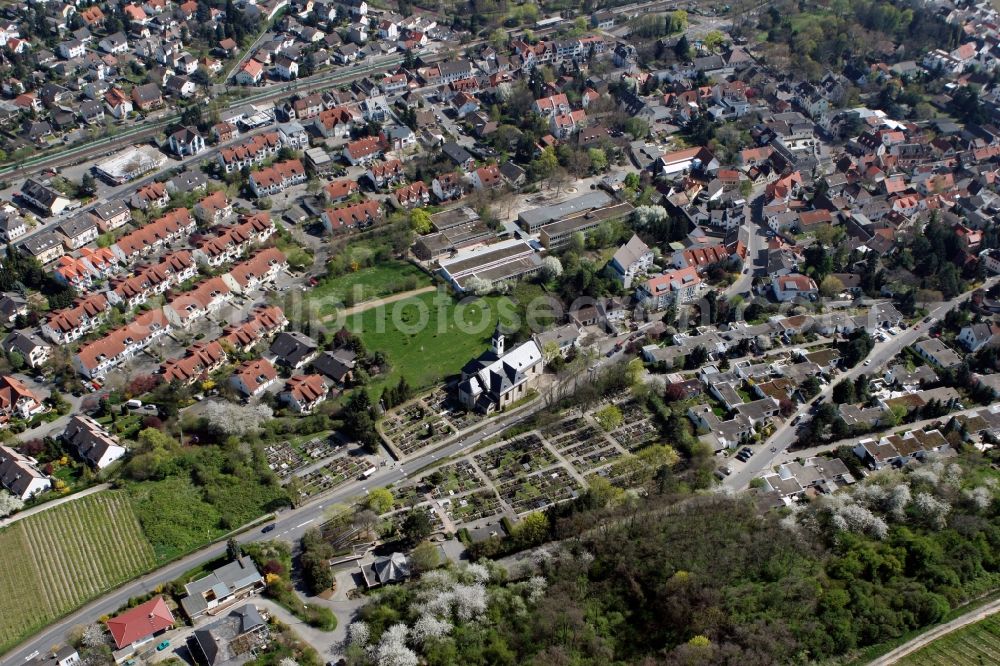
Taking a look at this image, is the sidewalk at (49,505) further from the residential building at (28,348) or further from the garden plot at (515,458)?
the garden plot at (515,458)

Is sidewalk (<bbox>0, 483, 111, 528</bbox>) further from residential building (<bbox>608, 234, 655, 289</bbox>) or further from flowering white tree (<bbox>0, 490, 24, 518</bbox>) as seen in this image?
residential building (<bbox>608, 234, 655, 289</bbox>)

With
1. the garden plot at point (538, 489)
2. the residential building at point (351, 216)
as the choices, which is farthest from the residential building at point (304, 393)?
the residential building at point (351, 216)

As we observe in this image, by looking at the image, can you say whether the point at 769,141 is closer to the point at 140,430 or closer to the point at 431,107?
the point at 431,107

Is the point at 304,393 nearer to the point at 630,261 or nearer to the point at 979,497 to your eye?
the point at 630,261

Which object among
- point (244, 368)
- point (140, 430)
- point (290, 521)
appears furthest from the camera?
point (244, 368)

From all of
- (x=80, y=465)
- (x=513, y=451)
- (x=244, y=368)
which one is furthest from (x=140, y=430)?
(x=513, y=451)

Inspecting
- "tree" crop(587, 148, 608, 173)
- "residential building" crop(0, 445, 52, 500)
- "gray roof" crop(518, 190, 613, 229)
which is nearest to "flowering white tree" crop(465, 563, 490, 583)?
"residential building" crop(0, 445, 52, 500)
